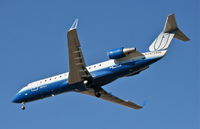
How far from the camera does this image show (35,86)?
63281 mm

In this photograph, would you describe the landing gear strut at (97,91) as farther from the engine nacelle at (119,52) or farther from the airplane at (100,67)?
the engine nacelle at (119,52)

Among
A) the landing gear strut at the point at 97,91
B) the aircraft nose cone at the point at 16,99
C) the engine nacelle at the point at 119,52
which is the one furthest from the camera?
the aircraft nose cone at the point at 16,99

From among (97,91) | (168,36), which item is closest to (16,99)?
(97,91)

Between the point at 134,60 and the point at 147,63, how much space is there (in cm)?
151

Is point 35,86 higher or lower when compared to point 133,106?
higher

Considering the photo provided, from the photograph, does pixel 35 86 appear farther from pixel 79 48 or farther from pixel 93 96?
pixel 79 48

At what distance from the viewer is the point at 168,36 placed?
187 ft

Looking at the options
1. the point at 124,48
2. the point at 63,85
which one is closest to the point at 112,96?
the point at 63,85

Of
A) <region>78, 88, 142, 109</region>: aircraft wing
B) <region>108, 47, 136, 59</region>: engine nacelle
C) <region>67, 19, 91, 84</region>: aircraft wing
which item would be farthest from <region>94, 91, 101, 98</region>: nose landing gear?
<region>108, 47, 136, 59</region>: engine nacelle

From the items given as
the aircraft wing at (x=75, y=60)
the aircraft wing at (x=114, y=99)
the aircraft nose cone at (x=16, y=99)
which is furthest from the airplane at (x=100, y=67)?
Answer: the aircraft nose cone at (x=16, y=99)

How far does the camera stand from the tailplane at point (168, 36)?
5597cm

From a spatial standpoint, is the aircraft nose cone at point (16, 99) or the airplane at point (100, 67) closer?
the airplane at point (100, 67)

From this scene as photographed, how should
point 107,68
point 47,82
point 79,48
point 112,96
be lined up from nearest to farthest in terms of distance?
point 79,48
point 107,68
point 47,82
point 112,96

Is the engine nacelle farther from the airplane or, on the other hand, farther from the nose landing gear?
the nose landing gear
